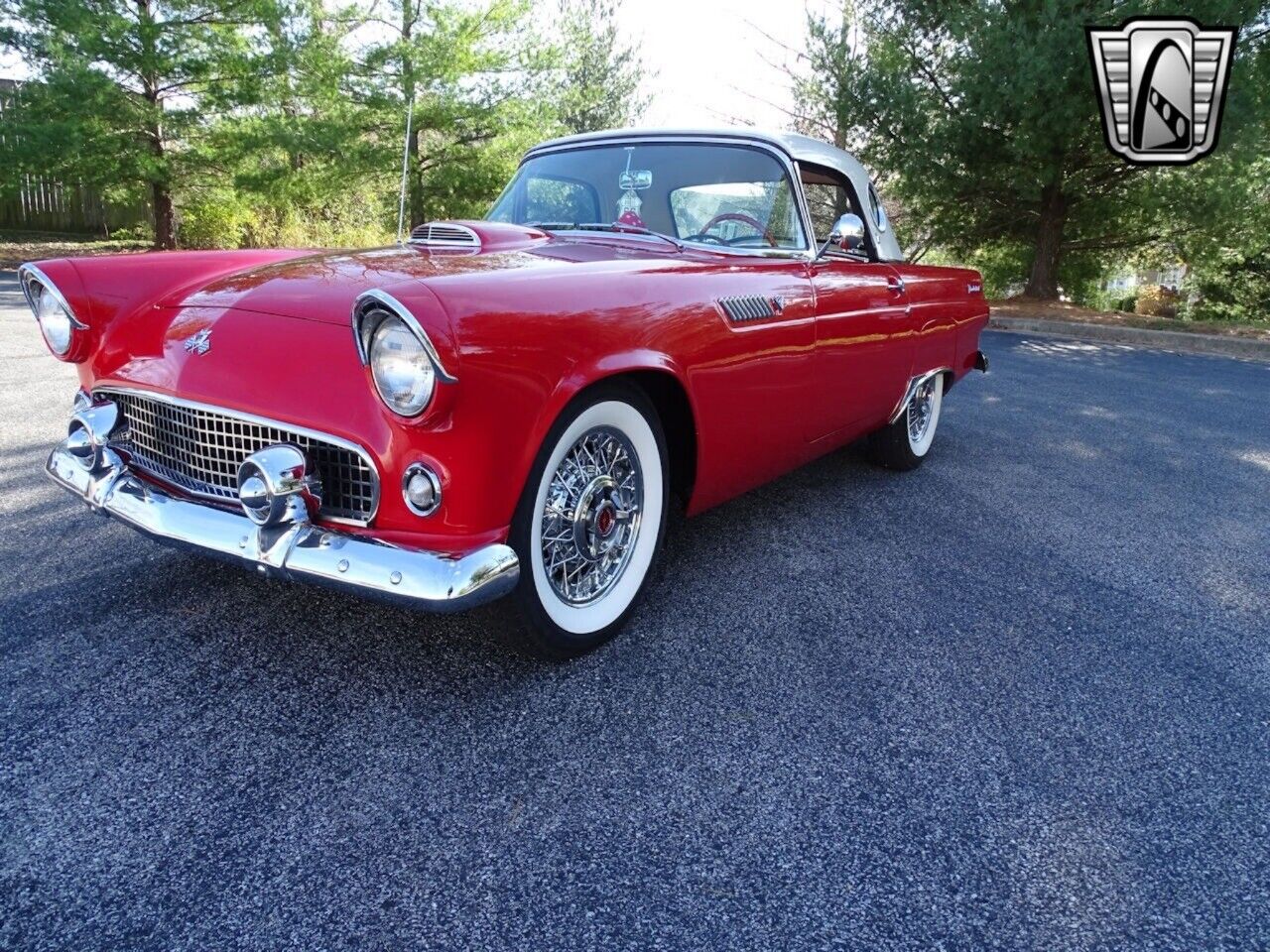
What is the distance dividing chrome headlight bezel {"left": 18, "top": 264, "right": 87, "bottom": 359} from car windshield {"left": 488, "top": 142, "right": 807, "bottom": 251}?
161 centimetres

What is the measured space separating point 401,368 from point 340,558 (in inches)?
16.3

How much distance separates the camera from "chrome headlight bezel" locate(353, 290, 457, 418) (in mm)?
1618

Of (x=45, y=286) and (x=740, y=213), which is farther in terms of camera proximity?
(x=740, y=213)

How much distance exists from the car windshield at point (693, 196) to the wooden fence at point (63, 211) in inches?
673

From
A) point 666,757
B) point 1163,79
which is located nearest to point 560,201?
point 666,757

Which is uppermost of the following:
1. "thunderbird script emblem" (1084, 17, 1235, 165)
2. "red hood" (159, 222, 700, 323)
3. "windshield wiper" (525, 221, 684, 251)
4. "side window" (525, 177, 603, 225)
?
"thunderbird script emblem" (1084, 17, 1235, 165)

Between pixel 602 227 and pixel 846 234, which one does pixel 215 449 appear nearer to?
pixel 602 227

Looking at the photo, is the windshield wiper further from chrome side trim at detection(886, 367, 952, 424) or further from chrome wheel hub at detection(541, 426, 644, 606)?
chrome side trim at detection(886, 367, 952, 424)

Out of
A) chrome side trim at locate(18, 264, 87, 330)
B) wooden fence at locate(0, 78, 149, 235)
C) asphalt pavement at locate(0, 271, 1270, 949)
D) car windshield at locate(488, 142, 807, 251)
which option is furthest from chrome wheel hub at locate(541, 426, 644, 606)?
wooden fence at locate(0, 78, 149, 235)

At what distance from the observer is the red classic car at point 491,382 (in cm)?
173

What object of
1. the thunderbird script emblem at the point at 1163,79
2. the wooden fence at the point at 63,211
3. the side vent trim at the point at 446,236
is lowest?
the side vent trim at the point at 446,236

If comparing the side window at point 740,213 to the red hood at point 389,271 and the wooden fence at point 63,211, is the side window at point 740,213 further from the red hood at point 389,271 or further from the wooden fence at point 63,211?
the wooden fence at point 63,211

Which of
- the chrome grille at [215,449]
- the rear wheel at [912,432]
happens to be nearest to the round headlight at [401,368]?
the chrome grille at [215,449]

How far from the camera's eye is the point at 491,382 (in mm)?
1716
